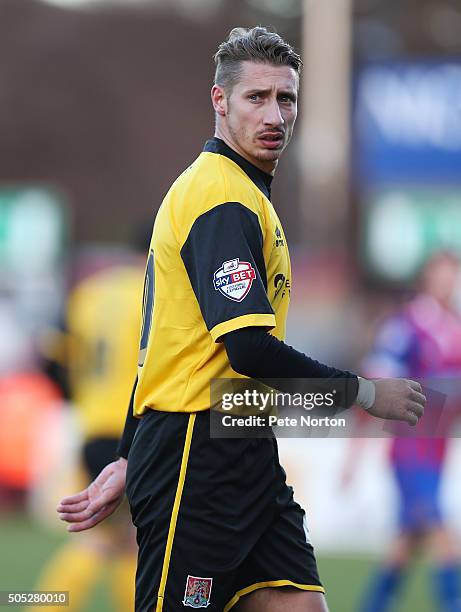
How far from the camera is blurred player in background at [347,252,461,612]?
23.7 feet

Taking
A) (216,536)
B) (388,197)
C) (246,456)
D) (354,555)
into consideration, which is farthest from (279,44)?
(388,197)

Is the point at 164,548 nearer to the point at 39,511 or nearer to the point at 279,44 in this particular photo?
the point at 279,44

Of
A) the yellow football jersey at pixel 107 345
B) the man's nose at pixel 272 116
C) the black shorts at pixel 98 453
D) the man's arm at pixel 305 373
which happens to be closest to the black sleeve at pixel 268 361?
the man's arm at pixel 305 373

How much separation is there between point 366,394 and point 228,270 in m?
0.51

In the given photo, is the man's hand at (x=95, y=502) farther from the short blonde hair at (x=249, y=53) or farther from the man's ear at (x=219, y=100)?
the short blonde hair at (x=249, y=53)

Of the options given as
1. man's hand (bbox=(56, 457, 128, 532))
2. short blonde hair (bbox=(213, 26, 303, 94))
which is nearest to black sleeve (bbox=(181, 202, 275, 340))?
short blonde hair (bbox=(213, 26, 303, 94))

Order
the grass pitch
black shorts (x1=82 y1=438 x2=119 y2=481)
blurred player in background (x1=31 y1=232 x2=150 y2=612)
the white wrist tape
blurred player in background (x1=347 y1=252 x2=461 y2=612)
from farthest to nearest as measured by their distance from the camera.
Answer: the grass pitch < blurred player in background (x1=347 y1=252 x2=461 y2=612) < black shorts (x1=82 y1=438 x2=119 y2=481) < blurred player in background (x1=31 y1=232 x2=150 y2=612) < the white wrist tape

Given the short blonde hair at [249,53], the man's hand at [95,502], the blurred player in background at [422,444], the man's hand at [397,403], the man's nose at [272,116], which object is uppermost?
the short blonde hair at [249,53]

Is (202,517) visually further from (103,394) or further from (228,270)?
(103,394)

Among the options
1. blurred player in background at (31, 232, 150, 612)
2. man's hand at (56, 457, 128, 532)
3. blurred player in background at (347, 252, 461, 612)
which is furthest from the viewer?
blurred player in background at (347, 252, 461, 612)

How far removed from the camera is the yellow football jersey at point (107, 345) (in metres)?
6.48

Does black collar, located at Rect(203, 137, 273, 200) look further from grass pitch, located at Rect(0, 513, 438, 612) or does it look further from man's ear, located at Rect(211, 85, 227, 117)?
grass pitch, located at Rect(0, 513, 438, 612)

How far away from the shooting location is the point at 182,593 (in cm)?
355

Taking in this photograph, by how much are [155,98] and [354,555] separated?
26.3 metres
